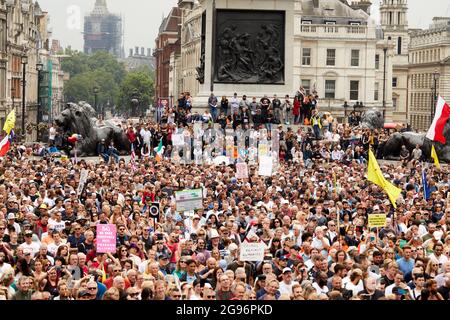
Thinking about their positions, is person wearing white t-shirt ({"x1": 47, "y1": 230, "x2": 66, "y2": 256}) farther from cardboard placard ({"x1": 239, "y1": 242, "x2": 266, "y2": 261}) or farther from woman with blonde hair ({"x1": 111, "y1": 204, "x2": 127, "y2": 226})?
cardboard placard ({"x1": 239, "y1": 242, "x2": 266, "y2": 261})

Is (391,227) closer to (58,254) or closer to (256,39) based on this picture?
(58,254)

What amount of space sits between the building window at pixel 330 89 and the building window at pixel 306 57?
2.31 meters

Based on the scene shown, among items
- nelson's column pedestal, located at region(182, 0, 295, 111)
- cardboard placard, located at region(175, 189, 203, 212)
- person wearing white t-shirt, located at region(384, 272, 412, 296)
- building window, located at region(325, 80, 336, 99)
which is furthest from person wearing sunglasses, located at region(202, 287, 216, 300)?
building window, located at region(325, 80, 336, 99)

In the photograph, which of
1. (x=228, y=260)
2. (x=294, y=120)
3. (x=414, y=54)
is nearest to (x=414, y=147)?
(x=294, y=120)

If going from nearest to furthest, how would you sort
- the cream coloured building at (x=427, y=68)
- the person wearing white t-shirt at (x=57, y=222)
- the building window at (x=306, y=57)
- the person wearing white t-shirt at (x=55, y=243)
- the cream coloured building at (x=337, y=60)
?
the person wearing white t-shirt at (x=55, y=243), the person wearing white t-shirt at (x=57, y=222), the cream coloured building at (x=337, y=60), the building window at (x=306, y=57), the cream coloured building at (x=427, y=68)

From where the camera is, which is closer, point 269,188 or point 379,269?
point 379,269

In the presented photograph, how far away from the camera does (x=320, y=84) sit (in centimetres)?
10738

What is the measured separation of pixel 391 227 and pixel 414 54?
139085mm

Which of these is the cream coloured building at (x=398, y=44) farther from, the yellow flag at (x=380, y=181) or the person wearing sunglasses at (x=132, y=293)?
the person wearing sunglasses at (x=132, y=293)

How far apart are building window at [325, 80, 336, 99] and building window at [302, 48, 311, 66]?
2.31 metres

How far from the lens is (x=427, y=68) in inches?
5960

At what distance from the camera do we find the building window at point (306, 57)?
108 m

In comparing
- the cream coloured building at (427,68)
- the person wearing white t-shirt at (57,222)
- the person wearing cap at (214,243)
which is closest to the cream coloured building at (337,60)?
the cream coloured building at (427,68)
